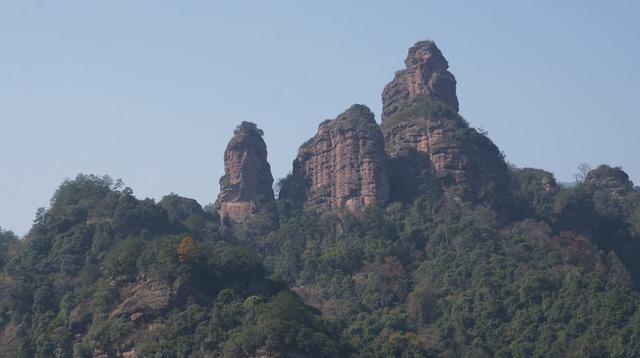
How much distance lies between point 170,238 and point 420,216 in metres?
27.2

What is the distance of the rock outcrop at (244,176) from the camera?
88.8 meters

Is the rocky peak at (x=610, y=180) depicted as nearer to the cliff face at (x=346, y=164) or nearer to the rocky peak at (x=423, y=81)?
the rocky peak at (x=423, y=81)

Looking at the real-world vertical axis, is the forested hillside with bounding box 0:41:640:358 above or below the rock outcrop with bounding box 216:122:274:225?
below

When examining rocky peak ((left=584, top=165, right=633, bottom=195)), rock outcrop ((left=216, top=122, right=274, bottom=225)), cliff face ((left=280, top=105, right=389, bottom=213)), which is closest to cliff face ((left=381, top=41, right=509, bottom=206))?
cliff face ((left=280, top=105, right=389, bottom=213))

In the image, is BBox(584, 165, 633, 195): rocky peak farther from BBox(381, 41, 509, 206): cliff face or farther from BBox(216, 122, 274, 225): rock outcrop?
BBox(216, 122, 274, 225): rock outcrop

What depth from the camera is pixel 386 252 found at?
265 ft

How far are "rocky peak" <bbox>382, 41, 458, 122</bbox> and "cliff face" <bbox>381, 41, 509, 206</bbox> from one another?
0.09m

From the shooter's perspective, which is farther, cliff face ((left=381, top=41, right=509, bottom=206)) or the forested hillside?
cliff face ((left=381, top=41, right=509, bottom=206))

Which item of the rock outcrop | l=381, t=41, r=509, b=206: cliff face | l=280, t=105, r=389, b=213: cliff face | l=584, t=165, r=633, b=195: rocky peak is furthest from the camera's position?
l=584, t=165, r=633, b=195: rocky peak

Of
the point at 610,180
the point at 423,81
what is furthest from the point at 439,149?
the point at 610,180

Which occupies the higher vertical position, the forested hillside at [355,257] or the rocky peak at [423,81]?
the rocky peak at [423,81]

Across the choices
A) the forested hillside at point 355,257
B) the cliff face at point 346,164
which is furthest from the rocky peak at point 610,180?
the cliff face at point 346,164

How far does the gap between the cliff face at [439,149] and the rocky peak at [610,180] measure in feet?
39.0

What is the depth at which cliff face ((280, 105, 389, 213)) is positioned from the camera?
8606 centimetres
